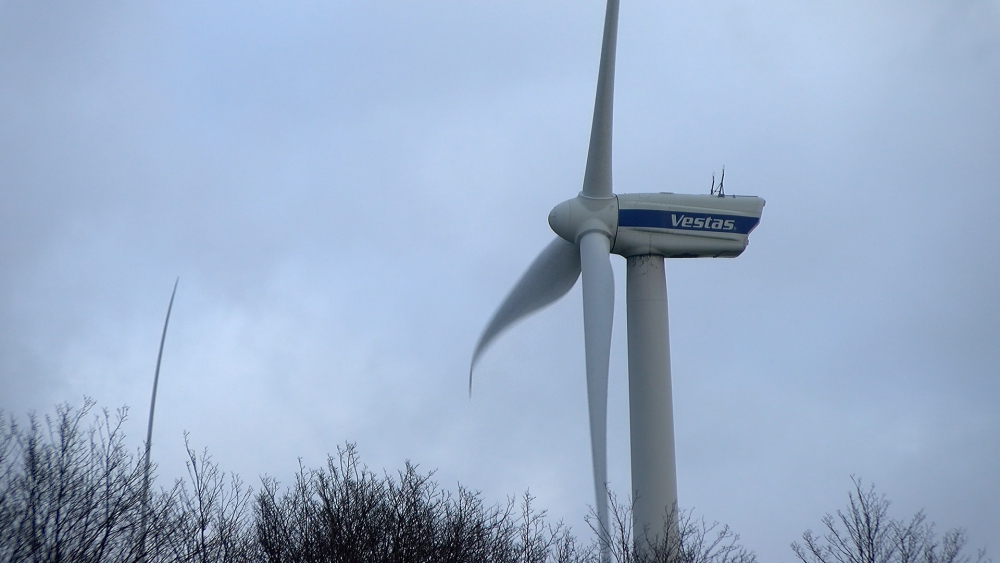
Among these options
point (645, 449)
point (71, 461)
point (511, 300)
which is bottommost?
point (71, 461)

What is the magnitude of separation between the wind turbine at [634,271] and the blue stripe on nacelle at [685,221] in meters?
0.03

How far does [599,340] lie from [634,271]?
11.4ft

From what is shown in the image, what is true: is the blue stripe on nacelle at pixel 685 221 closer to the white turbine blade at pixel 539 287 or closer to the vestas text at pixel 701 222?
the vestas text at pixel 701 222

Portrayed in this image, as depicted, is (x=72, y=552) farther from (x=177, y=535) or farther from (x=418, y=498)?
(x=418, y=498)

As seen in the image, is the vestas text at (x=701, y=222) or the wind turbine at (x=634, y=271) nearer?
the wind turbine at (x=634, y=271)

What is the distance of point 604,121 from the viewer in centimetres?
2567

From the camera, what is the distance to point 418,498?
24.9 meters

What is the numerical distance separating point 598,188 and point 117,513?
1464 centimetres

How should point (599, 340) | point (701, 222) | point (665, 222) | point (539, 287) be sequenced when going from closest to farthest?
1. point (599, 340)
2. point (665, 222)
3. point (701, 222)
4. point (539, 287)

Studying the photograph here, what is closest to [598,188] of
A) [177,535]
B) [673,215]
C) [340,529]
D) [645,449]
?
[673,215]

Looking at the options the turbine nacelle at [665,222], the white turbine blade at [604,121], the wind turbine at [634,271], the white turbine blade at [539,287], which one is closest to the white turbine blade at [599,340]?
the wind turbine at [634,271]

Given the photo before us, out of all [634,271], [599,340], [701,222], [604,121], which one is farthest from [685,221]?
[599,340]

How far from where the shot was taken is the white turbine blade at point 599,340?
22312 millimetres

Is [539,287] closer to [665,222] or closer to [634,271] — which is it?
[634,271]
